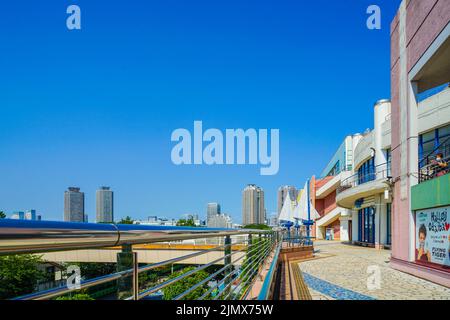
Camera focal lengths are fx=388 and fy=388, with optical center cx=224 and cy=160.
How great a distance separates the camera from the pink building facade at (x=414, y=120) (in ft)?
31.8

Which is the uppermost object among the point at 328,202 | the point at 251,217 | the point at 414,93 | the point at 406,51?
the point at 406,51

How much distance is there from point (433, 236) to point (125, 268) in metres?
10.4

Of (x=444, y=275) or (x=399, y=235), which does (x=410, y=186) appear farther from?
(x=444, y=275)

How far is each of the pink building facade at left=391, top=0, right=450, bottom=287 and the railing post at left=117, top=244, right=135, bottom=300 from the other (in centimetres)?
937

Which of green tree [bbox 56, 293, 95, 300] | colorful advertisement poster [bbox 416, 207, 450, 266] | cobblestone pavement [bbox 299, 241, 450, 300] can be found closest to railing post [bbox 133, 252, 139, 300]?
green tree [bbox 56, 293, 95, 300]

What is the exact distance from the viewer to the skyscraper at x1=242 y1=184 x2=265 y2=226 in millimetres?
97062

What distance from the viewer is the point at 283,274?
11.2m

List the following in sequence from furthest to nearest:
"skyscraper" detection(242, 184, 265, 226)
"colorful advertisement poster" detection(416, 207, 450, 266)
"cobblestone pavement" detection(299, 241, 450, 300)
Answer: "skyscraper" detection(242, 184, 265, 226)
"colorful advertisement poster" detection(416, 207, 450, 266)
"cobblestone pavement" detection(299, 241, 450, 300)

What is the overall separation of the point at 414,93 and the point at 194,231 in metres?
11.3

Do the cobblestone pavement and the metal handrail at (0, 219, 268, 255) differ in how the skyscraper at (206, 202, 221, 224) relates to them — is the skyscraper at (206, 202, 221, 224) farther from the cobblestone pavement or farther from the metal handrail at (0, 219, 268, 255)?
the metal handrail at (0, 219, 268, 255)

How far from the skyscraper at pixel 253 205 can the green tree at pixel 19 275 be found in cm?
9610
